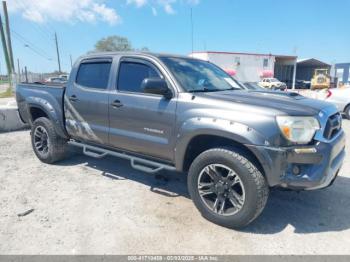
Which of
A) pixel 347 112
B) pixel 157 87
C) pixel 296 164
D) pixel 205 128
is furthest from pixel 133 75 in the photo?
pixel 347 112

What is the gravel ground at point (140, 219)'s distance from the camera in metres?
3.06

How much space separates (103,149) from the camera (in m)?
4.77

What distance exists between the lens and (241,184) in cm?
323

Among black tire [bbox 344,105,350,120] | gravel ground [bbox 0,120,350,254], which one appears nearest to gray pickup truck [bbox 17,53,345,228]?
gravel ground [bbox 0,120,350,254]

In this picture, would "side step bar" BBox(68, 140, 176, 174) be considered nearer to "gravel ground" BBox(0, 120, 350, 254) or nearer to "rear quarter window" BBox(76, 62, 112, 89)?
"gravel ground" BBox(0, 120, 350, 254)

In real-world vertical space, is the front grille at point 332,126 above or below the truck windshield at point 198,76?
below

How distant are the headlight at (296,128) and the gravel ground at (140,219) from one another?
109cm

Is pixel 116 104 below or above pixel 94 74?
below

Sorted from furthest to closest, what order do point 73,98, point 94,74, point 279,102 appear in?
point 73,98
point 94,74
point 279,102

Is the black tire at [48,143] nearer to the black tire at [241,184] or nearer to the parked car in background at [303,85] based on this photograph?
the black tire at [241,184]

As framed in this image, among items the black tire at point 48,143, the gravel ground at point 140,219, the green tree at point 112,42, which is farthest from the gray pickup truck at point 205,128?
the green tree at point 112,42

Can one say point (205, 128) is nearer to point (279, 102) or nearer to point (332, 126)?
point (279, 102)

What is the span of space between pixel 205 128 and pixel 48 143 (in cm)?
335

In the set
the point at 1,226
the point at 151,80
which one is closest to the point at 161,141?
the point at 151,80
